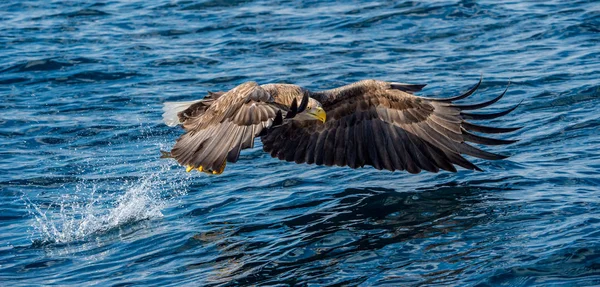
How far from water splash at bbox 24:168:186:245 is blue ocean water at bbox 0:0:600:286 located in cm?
2

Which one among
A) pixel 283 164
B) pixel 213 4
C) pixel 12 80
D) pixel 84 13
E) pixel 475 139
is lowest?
pixel 283 164

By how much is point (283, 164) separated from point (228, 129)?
2.53m

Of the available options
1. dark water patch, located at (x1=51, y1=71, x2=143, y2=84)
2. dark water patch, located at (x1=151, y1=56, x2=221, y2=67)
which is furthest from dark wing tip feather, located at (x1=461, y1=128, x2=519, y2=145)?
dark water patch, located at (x1=51, y1=71, x2=143, y2=84)

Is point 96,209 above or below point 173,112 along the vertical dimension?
below

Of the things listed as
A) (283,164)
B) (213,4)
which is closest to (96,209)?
(283,164)

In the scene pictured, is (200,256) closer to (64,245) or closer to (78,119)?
(64,245)

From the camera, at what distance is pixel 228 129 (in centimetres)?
665

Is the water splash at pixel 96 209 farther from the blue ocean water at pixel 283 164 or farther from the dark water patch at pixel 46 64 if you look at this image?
the dark water patch at pixel 46 64

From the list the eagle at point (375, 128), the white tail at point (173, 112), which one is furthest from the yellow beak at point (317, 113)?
the white tail at point (173, 112)

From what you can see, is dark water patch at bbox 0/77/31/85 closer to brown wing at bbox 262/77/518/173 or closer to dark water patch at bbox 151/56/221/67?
dark water patch at bbox 151/56/221/67

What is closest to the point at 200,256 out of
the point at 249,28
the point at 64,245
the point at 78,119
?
the point at 64,245

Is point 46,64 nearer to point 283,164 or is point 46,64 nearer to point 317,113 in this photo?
point 283,164

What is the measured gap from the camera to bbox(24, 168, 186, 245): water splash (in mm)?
7547

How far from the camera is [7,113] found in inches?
430
